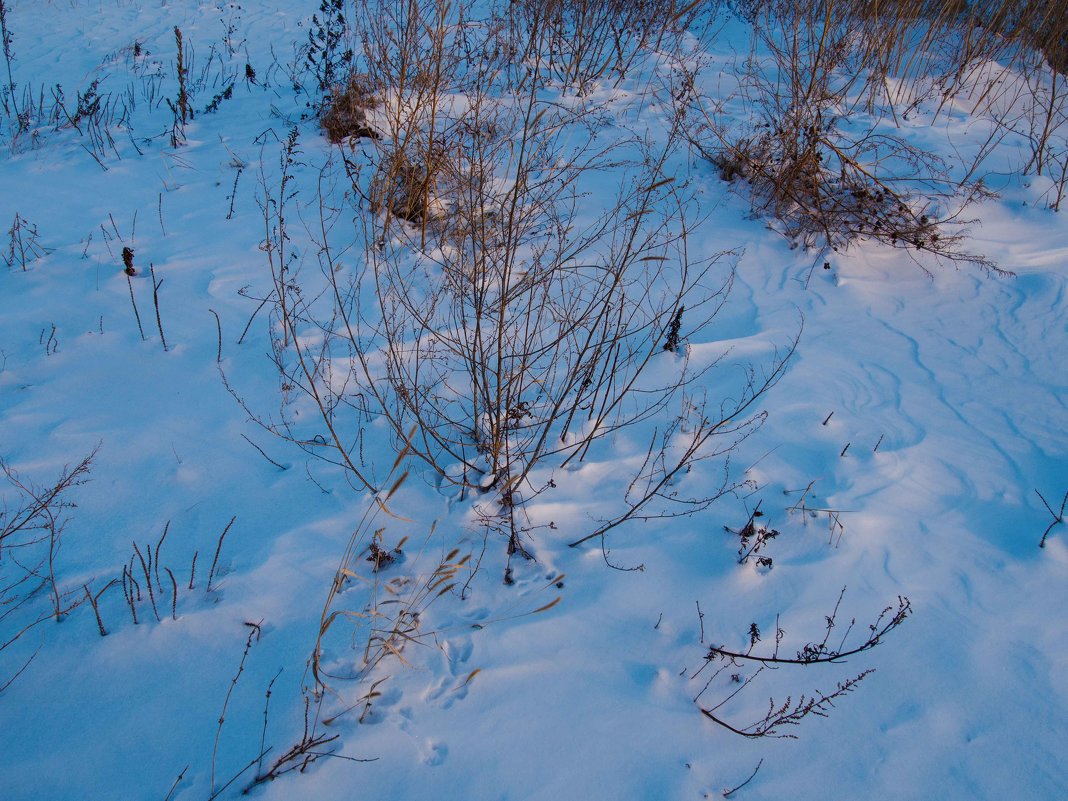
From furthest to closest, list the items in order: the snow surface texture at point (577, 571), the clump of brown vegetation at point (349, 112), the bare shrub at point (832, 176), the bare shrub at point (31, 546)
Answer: the clump of brown vegetation at point (349, 112)
the bare shrub at point (832, 176)
the bare shrub at point (31, 546)
the snow surface texture at point (577, 571)

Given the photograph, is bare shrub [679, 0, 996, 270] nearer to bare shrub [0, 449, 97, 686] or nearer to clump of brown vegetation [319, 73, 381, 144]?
clump of brown vegetation [319, 73, 381, 144]

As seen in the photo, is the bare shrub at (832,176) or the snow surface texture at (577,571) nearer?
the snow surface texture at (577,571)

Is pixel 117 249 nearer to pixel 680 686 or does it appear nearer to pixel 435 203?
pixel 435 203

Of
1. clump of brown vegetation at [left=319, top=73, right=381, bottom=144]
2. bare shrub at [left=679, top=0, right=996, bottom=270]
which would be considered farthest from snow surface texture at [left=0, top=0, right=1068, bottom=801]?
clump of brown vegetation at [left=319, top=73, right=381, bottom=144]

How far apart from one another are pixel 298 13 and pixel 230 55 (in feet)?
5.63

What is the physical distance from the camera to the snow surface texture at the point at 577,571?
6.12ft

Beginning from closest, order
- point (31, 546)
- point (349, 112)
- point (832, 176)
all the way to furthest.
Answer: point (31, 546), point (832, 176), point (349, 112)

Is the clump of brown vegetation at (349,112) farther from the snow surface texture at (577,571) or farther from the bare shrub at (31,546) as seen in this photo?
the bare shrub at (31,546)

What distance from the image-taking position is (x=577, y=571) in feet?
7.88

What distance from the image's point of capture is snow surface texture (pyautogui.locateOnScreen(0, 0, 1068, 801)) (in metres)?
1.87

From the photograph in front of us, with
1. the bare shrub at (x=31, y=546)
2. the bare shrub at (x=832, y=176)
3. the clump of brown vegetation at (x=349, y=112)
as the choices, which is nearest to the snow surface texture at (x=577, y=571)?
the bare shrub at (x=31, y=546)

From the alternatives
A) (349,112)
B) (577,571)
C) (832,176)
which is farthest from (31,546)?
(832,176)

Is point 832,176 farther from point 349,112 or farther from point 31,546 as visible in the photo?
point 31,546

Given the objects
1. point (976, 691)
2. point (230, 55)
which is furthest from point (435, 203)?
point (230, 55)
